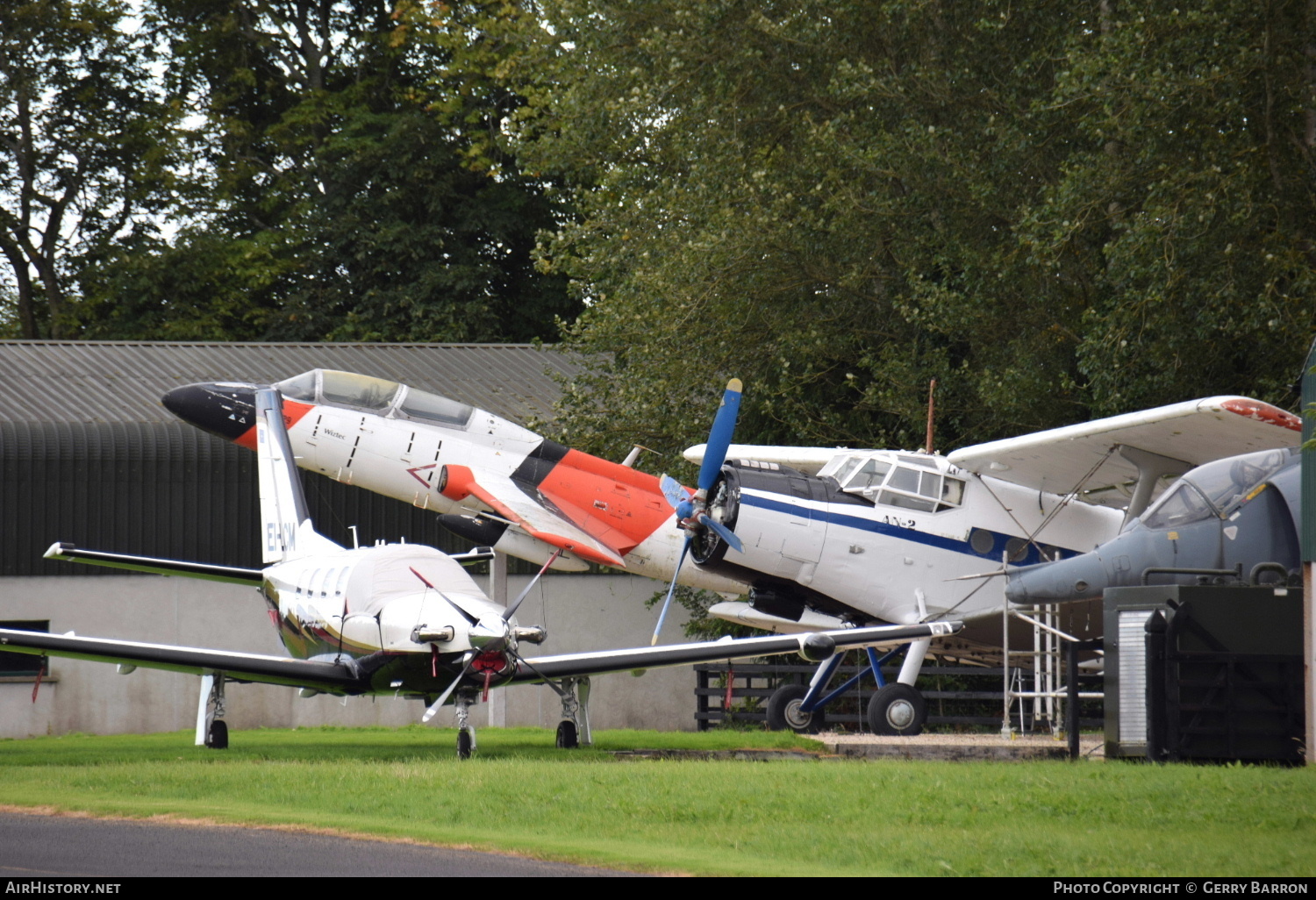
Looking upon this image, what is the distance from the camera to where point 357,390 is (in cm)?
2155

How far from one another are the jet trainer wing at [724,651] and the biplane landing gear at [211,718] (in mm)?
3731

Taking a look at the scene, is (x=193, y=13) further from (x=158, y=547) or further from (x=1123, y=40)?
(x=1123, y=40)

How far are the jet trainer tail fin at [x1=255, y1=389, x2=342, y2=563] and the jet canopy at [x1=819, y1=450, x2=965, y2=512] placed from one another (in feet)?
22.7

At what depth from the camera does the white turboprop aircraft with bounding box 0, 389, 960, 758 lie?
1559 centimetres

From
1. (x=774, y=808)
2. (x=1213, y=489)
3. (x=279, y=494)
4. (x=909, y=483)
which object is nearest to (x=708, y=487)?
(x=909, y=483)

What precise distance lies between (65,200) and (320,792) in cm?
3553

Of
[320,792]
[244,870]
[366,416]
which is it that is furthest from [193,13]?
[244,870]

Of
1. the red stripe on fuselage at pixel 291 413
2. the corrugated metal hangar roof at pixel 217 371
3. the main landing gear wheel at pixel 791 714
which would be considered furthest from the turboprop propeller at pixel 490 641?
the corrugated metal hangar roof at pixel 217 371

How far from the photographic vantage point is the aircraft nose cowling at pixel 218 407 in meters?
21.2

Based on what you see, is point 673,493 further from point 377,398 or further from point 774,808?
point 774,808

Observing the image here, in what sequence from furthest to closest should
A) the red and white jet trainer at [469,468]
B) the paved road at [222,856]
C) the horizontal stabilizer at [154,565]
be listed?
the red and white jet trainer at [469,468] < the horizontal stabilizer at [154,565] < the paved road at [222,856]

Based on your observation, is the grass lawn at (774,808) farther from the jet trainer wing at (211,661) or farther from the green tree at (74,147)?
the green tree at (74,147)

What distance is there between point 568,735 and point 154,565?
227 inches

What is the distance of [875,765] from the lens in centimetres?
1357
